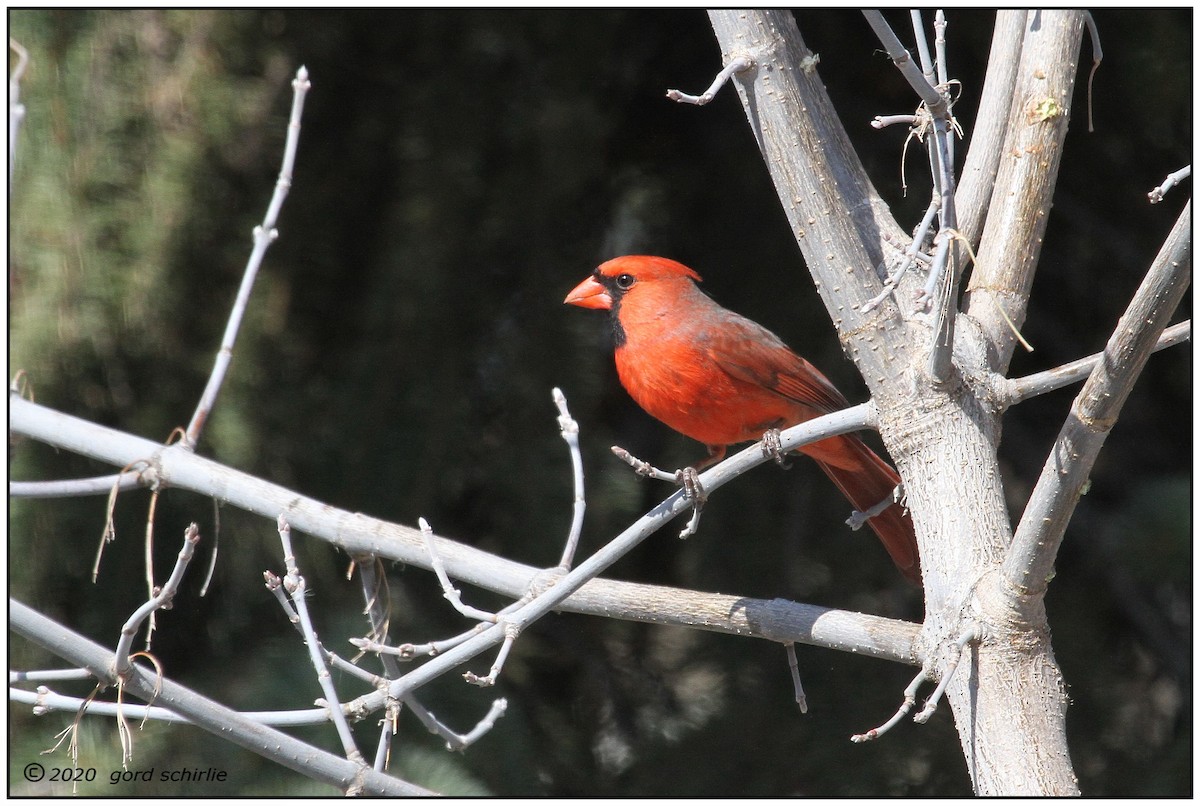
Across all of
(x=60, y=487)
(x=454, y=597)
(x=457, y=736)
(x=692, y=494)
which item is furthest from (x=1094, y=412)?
(x=60, y=487)

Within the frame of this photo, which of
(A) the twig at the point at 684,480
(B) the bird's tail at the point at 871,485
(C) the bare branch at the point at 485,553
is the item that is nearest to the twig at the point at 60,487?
(C) the bare branch at the point at 485,553

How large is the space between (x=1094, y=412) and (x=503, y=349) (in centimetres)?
167

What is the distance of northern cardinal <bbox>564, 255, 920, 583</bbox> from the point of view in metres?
2.64

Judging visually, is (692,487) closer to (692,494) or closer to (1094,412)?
(692,494)

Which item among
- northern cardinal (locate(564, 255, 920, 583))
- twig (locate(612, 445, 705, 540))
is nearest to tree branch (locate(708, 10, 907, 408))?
twig (locate(612, 445, 705, 540))

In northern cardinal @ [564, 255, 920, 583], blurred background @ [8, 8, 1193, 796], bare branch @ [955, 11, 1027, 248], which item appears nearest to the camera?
bare branch @ [955, 11, 1027, 248]

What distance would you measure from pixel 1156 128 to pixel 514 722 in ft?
6.98

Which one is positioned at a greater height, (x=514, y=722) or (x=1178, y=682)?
(x=514, y=722)

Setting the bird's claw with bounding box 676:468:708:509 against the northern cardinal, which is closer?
the bird's claw with bounding box 676:468:708:509

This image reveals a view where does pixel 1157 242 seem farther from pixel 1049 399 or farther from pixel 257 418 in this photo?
pixel 257 418

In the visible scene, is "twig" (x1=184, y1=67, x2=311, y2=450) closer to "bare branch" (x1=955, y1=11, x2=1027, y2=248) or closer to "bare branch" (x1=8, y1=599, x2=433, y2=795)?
"bare branch" (x1=8, y1=599, x2=433, y2=795)

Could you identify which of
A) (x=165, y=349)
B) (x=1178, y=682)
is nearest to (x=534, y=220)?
(x=165, y=349)

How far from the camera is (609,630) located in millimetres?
3045

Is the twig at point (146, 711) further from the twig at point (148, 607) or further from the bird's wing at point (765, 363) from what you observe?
the bird's wing at point (765, 363)
